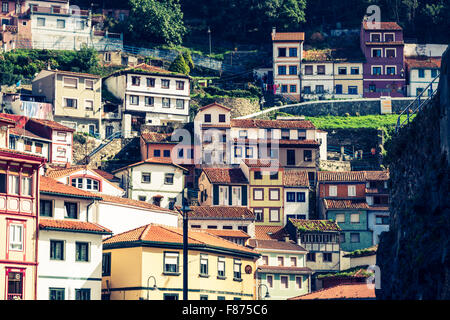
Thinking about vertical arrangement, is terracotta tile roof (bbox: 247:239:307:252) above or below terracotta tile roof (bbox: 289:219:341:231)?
below

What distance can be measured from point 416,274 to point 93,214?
37934 millimetres

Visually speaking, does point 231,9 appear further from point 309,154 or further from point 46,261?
point 46,261

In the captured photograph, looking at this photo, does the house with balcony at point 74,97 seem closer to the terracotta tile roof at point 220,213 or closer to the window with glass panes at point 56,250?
the terracotta tile roof at point 220,213

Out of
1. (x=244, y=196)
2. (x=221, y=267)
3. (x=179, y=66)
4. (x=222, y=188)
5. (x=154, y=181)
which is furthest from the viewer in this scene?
(x=179, y=66)

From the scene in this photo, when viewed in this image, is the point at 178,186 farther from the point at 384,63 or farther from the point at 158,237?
the point at 384,63

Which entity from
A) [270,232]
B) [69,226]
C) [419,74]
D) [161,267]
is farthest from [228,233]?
[419,74]

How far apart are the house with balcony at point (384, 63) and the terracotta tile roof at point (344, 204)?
1248 inches

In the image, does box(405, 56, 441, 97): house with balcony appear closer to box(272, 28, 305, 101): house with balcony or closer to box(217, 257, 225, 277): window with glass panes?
box(272, 28, 305, 101): house with balcony

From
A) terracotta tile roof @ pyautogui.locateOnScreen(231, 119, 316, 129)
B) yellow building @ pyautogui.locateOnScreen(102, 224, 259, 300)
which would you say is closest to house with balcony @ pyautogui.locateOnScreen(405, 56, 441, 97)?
terracotta tile roof @ pyautogui.locateOnScreen(231, 119, 316, 129)

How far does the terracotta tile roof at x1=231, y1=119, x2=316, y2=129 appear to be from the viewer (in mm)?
117938

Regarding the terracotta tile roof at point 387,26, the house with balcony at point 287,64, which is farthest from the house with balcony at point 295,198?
the terracotta tile roof at point 387,26

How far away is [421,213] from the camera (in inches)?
1658

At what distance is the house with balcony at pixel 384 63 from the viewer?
138 metres

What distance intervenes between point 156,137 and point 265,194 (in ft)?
46.9
